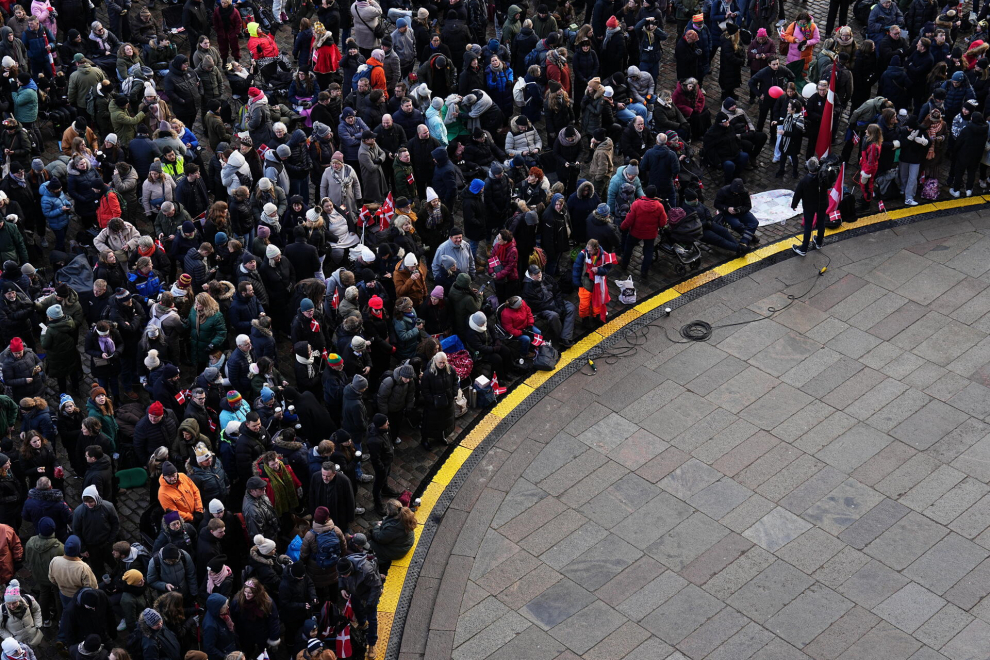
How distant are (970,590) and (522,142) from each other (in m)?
10.7

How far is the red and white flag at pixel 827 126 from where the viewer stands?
76.8ft

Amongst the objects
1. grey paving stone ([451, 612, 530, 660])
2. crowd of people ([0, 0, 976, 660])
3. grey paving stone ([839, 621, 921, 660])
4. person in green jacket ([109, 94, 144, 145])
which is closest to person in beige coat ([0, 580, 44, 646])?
crowd of people ([0, 0, 976, 660])

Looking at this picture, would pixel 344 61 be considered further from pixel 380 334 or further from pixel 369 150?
pixel 380 334

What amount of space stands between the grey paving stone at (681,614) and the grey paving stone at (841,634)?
1.24 m

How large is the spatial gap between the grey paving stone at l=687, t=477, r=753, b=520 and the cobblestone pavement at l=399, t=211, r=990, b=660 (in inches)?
1.2

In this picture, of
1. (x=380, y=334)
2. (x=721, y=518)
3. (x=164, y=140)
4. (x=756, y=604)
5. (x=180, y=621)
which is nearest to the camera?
(x=180, y=621)

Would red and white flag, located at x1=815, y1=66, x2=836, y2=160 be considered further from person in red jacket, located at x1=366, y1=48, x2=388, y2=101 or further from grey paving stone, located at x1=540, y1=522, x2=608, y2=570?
grey paving stone, located at x1=540, y1=522, x2=608, y2=570

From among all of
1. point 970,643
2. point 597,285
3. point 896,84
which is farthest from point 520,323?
point 896,84

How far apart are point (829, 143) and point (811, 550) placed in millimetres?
9287

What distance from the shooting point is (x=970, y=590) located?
53.9 feet

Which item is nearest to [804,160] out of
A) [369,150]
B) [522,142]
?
[522,142]

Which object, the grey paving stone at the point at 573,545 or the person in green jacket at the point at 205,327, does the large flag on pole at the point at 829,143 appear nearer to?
the grey paving stone at the point at 573,545

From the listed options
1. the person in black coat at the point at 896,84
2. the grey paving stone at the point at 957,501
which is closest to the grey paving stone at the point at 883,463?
the grey paving stone at the point at 957,501

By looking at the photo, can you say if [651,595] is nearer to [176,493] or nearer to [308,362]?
[308,362]
